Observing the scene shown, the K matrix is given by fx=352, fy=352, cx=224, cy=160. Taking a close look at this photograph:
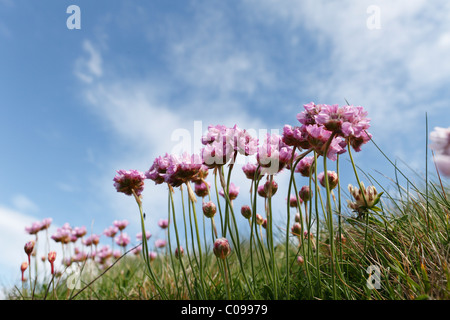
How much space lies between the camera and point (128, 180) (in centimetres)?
194

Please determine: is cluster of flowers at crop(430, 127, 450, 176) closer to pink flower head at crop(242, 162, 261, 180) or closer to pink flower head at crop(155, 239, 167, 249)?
pink flower head at crop(242, 162, 261, 180)

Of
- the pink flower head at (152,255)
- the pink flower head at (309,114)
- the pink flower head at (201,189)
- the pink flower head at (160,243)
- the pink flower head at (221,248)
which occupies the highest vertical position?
the pink flower head at (309,114)

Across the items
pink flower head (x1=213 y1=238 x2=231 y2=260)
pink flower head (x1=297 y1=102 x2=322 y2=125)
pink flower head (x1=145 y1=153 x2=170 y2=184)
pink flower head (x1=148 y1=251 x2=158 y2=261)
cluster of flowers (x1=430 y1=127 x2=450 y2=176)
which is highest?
pink flower head (x1=297 y1=102 x2=322 y2=125)

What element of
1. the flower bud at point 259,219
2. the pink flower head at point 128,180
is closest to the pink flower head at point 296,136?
the pink flower head at point 128,180

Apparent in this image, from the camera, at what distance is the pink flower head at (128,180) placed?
1933 millimetres

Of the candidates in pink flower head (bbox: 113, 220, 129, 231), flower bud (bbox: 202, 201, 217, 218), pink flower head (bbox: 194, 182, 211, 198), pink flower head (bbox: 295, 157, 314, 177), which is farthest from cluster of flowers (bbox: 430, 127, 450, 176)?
pink flower head (bbox: 113, 220, 129, 231)

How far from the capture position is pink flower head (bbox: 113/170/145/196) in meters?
1.93

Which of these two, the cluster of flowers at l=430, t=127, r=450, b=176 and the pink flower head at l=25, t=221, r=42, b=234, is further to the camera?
the pink flower head at l=25, t=221, r=42, b=234

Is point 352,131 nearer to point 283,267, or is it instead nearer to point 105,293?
point 283,267

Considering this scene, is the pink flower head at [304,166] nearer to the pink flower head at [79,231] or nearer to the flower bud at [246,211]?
the flower bud at [246,211]

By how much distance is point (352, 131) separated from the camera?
4.54ft

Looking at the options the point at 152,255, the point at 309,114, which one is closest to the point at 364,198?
the point at 309,114
